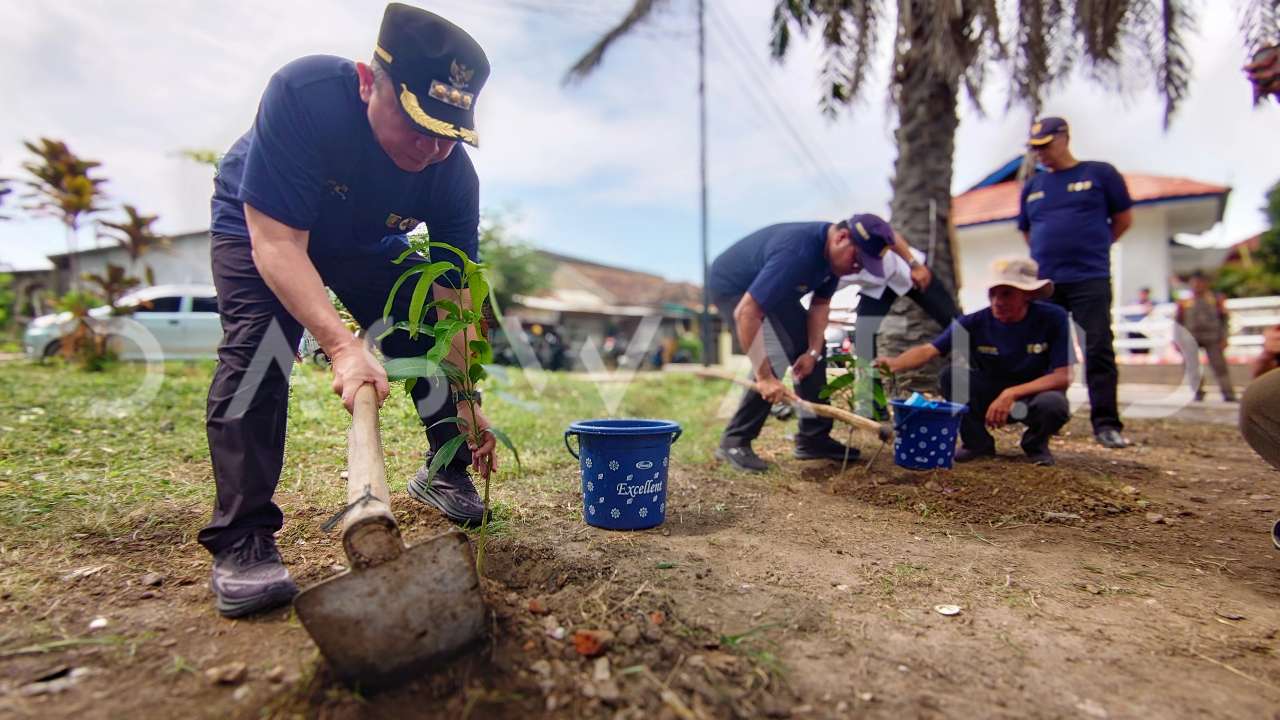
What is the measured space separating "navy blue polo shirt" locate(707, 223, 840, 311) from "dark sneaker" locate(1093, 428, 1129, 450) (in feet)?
6.27

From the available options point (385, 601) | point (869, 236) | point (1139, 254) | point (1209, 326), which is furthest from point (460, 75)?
point (1139, 254)

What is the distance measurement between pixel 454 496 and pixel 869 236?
2.33 meters

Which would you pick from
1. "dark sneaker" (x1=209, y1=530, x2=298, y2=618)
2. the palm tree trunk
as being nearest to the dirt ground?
"dark sneaker" (x1=209, y1=530, x2=298, y2=618)

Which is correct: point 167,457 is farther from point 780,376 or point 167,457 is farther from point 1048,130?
point 1048,130

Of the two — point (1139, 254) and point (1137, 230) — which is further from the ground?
point (1137, 230)

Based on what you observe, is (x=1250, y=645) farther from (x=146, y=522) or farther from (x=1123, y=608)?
(x=146, y=522)

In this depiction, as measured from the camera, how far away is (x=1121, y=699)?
52.9 inches

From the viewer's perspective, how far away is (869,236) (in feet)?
11.0

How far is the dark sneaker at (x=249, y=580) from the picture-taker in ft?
5.16

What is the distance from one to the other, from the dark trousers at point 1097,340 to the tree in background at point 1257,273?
17.1 meters

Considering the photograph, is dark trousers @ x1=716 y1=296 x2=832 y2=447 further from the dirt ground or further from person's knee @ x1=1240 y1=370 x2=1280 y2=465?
person's knee @ x1=1240 y1=370 x2=1280 y2=465

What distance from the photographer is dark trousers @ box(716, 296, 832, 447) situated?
12.0 feet

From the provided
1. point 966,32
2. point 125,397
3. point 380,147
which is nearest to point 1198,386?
point 966,32

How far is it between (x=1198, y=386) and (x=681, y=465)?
805 centimetres
